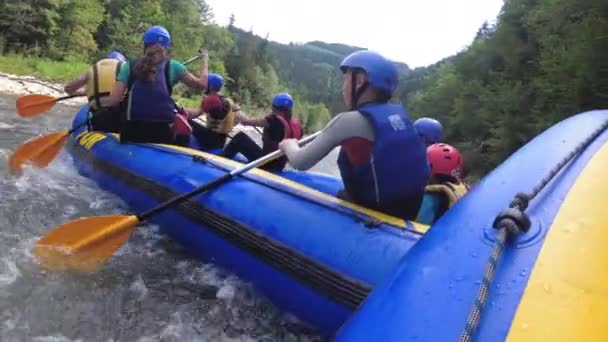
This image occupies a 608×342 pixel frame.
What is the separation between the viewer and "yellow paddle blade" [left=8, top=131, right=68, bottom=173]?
5.60 metres

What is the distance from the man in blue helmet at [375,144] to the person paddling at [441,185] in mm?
309

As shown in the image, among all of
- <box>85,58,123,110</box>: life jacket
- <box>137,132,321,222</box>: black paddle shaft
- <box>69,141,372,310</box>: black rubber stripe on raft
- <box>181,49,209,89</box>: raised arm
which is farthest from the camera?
<box>85,58,123,110</box>: life jacket

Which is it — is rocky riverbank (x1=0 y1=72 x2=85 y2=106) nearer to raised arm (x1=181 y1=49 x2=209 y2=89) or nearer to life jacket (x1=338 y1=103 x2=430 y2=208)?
raised arm (x1=181 y1=49 x2=209 y2=89)

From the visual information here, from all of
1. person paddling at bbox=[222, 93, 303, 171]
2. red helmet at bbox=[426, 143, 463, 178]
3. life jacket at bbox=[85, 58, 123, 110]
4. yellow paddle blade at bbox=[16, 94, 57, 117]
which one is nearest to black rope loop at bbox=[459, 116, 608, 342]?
red helmet at bbox=[426, 143, 463, 178]

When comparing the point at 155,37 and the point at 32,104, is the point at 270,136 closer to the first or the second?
the point at 155,37

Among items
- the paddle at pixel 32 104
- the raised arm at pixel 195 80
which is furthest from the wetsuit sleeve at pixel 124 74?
the paddle at pixel 32 104

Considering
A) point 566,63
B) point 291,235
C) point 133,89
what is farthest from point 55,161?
point 566,63

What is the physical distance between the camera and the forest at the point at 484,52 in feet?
51.3

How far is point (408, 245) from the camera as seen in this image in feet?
8.39

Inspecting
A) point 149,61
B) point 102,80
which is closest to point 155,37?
point 149,61

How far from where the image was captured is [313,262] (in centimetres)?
280

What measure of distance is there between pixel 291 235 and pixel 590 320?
192cm

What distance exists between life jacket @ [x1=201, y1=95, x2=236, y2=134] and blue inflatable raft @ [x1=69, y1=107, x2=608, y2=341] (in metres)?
1.41

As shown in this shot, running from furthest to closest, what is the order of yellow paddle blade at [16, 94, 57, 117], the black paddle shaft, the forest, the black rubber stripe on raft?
the forest
yellow paddle blade at [16, 94, 57, 117]
the black paddle shaft
the black rubber stripe on raft
